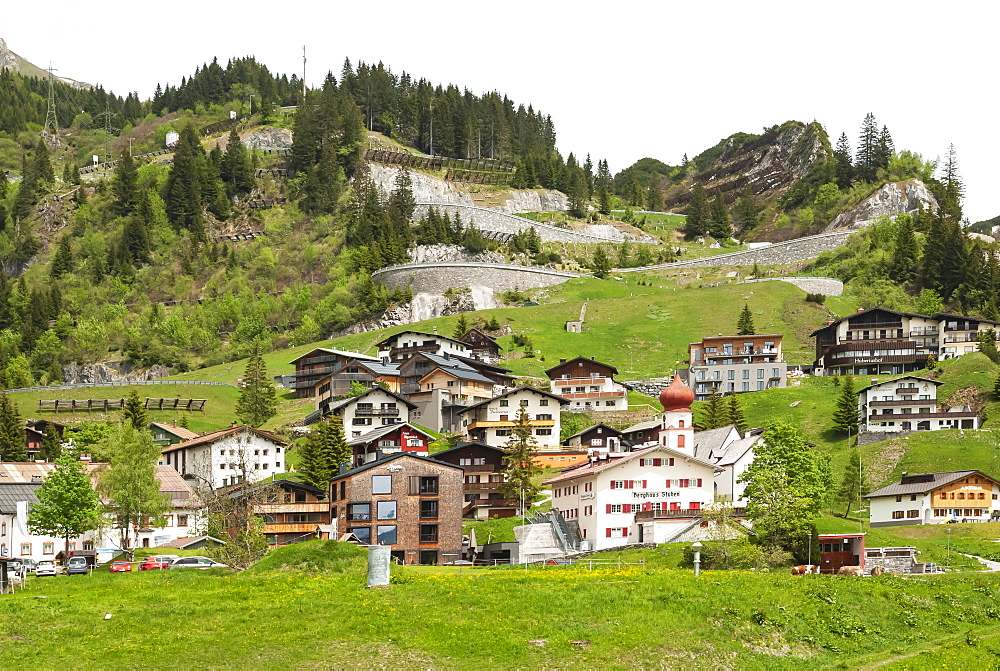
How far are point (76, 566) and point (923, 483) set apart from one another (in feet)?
174

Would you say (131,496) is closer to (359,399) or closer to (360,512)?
(360,512)

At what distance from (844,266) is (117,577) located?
151 m

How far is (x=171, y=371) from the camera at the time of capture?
164 metres

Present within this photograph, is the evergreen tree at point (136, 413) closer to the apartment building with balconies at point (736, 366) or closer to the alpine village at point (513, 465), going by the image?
the alpine village at point (513, 465)

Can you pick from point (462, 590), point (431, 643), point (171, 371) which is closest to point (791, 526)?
point (462, 590)

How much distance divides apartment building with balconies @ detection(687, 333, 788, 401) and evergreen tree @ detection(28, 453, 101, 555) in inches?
3023

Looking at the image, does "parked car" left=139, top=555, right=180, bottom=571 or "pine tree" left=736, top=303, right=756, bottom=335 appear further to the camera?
"pine tree" left=736, top=303, right=756, bottom=335

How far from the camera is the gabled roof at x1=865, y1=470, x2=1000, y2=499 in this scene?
80.8 m

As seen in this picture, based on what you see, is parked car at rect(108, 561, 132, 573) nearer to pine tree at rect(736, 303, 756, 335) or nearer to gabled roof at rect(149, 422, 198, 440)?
gabled roof at rect(149, 422, 198, 440)

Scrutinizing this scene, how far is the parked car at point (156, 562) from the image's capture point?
59.4m

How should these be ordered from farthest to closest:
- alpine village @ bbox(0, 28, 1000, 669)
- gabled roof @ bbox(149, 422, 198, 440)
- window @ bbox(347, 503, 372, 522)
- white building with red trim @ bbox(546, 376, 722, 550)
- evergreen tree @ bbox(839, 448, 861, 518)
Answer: gabled roof @ bbox(149, 422, 198, 440), evergreen tree @ bbox(839, 448, 861, 518), white building with red trim @ bbox(546, 376, 722, 550), window @ bbox(347, 503, 372, 522), alpine village @ bbox(0, 28, 1000, 669)

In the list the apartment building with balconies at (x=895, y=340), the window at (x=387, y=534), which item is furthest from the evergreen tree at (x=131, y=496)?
the apartment building with balconies at (x=895, y=340)

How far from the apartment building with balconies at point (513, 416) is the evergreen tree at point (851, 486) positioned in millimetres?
27642

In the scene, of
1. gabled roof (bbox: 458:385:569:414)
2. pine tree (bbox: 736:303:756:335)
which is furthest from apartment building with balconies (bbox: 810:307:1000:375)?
gabled roof (bbox: 458:385:569:414)
